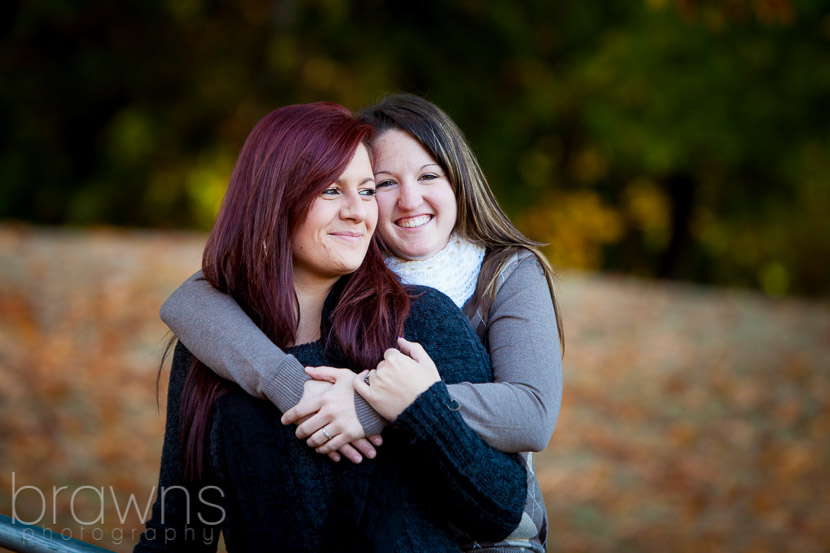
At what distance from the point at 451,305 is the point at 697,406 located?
17.7 ft

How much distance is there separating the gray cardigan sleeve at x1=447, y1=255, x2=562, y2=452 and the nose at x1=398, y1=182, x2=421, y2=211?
1.09 ft

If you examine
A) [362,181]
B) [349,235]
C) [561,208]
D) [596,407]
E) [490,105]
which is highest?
[490,105]

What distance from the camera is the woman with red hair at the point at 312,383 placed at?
192 centimetres

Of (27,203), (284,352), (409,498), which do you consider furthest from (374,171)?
(27,203)

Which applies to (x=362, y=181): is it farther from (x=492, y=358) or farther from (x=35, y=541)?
(x=35, y=541)

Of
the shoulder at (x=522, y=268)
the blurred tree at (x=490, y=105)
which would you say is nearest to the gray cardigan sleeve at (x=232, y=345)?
the shoulder at (x=522, y=268)

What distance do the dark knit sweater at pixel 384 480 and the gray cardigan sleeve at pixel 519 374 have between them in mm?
45

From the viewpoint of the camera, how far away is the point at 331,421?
1925 mm

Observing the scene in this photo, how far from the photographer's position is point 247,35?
11422 millimetres

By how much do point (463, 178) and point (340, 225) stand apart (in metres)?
0.50

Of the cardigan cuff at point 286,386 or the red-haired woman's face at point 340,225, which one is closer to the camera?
the cardigan cuff at point 286,386

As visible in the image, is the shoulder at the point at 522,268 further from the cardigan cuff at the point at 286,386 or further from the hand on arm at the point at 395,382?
the cardigan cuff at the point at 286,386

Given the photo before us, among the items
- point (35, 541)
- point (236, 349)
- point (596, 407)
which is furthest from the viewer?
point (596, 407)

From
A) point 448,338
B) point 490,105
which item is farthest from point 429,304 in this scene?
point 490,105
